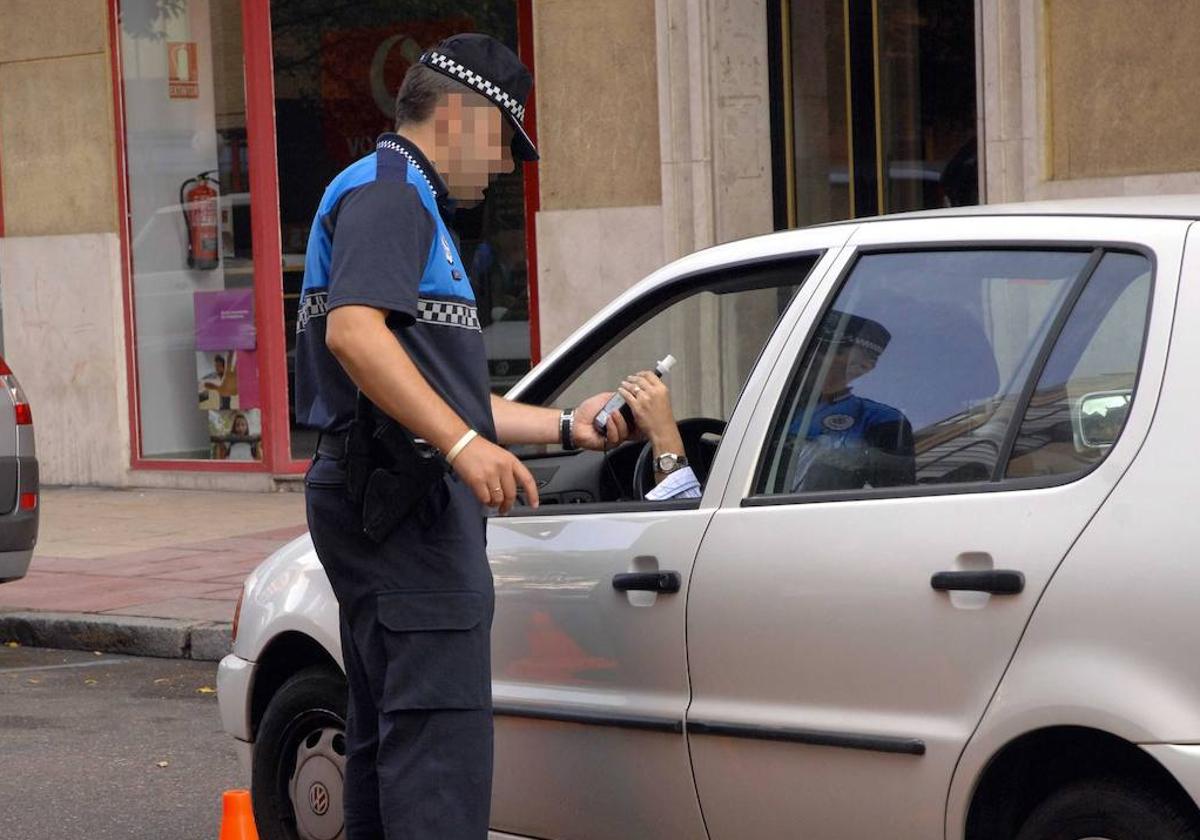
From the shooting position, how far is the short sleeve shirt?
3566mm

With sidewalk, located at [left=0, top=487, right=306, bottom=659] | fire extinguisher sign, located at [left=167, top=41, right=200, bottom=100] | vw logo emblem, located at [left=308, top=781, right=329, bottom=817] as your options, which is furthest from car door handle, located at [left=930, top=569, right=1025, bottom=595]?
A: fire extinguisher sign, located at [left=167, top=41, right=200, bottom=100]

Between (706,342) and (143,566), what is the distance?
6736 mm

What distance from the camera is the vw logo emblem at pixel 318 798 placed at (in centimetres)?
473

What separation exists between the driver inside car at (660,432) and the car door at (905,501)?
0.20 m

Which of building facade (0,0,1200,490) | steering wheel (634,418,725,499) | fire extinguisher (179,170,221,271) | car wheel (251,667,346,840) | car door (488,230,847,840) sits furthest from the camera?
fire extinguisher (179,170,221,271)

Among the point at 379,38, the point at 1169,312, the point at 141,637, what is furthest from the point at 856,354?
the point at 379,38

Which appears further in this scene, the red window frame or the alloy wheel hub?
the red window frame

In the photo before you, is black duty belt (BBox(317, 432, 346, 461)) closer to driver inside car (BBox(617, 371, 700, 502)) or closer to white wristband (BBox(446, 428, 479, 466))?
white wristband (BBox(446, 428, 479, 466))

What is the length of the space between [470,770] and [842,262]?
1205 mm

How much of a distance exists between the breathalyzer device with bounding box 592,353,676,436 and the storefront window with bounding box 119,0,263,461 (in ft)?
32.3

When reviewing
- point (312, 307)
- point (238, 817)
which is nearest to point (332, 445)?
point (312, 307)

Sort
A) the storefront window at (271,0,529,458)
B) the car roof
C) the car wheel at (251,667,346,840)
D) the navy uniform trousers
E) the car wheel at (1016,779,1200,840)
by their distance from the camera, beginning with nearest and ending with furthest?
the car wheel at (1016,779,1200,840)
the car roof
the navy uniform trousers
the car wheel at (251,667,346,840)
the storefront window at (271,0,529,458)

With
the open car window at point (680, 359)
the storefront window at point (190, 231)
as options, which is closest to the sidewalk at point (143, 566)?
the storefront window at point (190, 231)

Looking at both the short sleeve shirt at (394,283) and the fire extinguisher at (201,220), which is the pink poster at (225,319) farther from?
the short sleeve shirt at (394,283)
